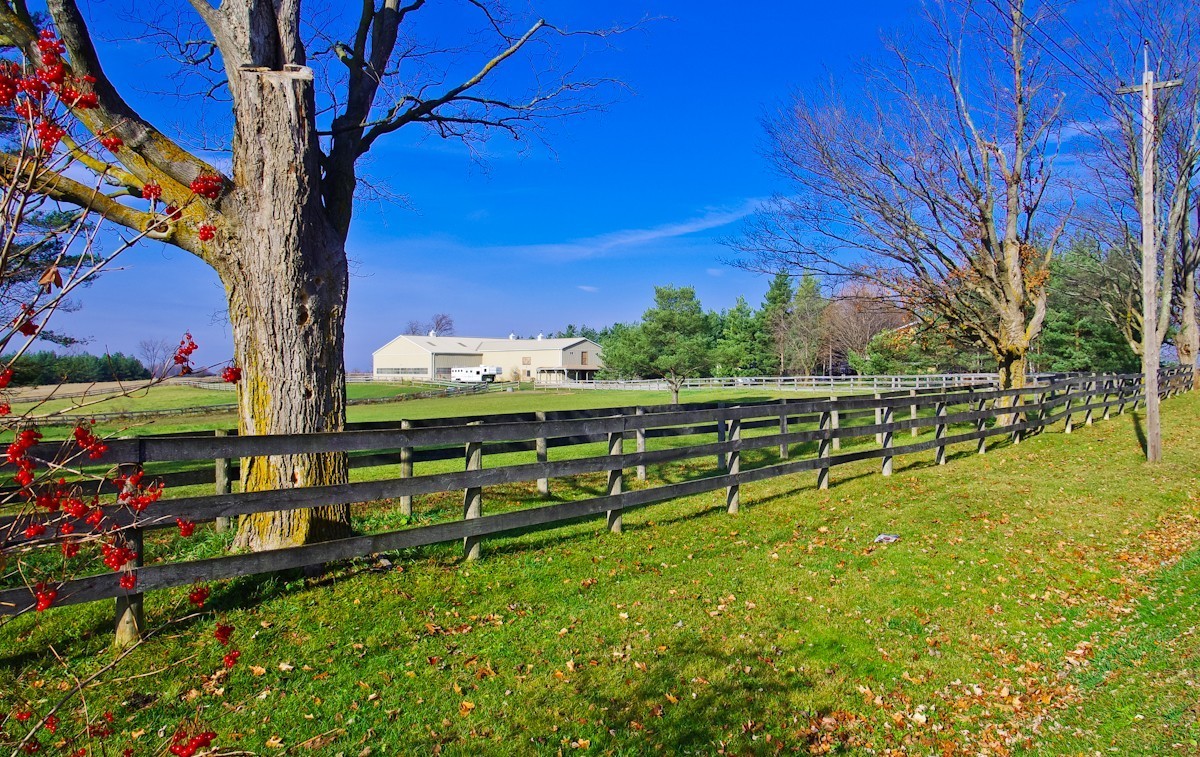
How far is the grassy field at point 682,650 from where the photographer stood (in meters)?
3.67

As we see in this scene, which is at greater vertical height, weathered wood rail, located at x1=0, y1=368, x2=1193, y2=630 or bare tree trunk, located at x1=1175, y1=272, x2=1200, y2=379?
bare tree trunk, located at x1=1175, y1=272, x2=1200, y2=379

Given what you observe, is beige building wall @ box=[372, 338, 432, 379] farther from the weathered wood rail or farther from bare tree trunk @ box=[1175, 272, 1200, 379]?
the weathered wood rail

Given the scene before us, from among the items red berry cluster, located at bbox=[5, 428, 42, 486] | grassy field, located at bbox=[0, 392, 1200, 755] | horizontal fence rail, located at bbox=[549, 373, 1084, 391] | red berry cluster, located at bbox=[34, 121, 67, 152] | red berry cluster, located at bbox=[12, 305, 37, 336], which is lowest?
grassy field, located at bbox=[0, 392, 1200, 755]

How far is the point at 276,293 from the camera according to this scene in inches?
223

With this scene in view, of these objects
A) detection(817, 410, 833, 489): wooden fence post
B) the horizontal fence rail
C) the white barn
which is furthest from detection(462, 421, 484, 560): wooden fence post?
the white barn

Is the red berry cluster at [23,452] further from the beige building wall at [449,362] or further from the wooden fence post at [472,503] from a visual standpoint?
the beige building wall at [449,362]

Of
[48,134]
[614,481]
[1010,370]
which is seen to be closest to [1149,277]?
[1010,370]

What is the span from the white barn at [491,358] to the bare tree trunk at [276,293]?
73494 mm

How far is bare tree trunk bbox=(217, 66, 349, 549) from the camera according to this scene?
18.5 ft

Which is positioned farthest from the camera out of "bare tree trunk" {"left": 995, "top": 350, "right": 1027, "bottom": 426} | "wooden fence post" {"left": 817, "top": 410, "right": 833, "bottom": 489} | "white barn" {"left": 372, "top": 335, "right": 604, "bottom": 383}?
"white barn" {"left": 372, "top": 335, "right": 604, "bottom": 383}

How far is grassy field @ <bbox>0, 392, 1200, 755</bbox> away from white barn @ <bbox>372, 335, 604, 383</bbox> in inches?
2884

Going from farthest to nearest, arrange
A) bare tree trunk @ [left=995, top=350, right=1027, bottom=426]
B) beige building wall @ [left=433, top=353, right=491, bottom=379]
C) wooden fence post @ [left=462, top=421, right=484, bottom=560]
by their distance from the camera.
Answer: beige building wall @ [left=433, top=353, right=491, bottom=379] < bare tree trunk @ [left=995, top=350, right=1027, bottom=426] < wooden fence post @ [left=462, top=421, right=484, bottom=560]

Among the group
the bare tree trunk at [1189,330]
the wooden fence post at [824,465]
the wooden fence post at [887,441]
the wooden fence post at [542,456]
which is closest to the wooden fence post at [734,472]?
the wooden fence post at [824,465]

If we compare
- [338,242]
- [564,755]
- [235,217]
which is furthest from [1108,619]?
[235,217]
